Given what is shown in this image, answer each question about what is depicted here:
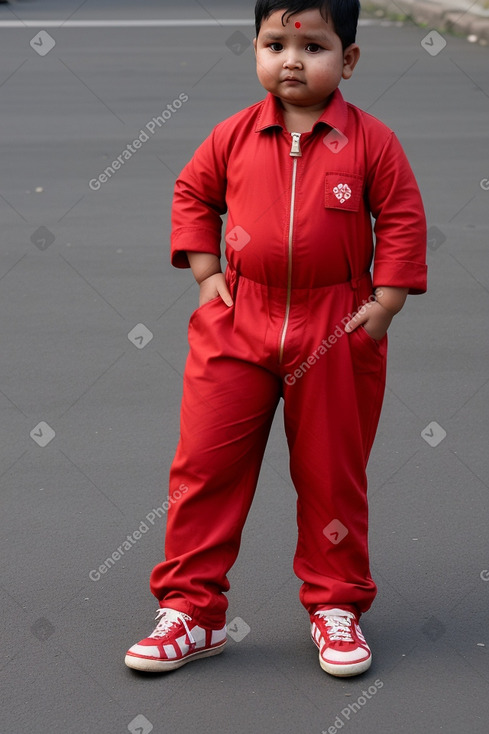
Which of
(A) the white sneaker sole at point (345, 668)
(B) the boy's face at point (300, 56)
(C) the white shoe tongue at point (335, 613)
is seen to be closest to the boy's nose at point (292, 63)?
(B) the boy's face at point (300, 56)

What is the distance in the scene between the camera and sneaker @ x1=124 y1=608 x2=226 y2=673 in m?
3.13

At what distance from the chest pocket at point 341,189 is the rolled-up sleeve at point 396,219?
0.19ft

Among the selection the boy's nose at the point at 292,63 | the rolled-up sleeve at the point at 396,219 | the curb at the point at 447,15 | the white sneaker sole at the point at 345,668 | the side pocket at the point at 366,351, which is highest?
the boy's nose at the point at 292,63


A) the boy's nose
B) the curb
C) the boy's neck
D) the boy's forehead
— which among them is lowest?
the curb

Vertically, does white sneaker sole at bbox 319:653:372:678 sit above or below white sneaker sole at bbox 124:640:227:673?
below

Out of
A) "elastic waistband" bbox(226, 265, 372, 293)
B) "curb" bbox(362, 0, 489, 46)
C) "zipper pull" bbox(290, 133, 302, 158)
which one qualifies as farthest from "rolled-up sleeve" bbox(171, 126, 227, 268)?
"curb" bbox(362, 0, 489, 46)

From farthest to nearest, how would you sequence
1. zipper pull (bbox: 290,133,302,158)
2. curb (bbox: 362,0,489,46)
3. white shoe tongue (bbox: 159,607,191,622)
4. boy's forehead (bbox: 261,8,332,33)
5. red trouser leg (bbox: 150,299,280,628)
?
curb (bbox: 362,0,489,46), white shoe tongue (bbox: 159,607,191,622), red trouser leg (bbox: 150,299,280,628), zipper pull (bbox: 290,133,302,158), boy's forehead (bbox: 261,8,332,33)

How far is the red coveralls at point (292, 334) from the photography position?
2.92 m

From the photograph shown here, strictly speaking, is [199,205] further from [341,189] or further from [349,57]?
Result: [349,57]

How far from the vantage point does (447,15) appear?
1733 cm

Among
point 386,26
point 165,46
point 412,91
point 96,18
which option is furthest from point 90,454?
point 96,18

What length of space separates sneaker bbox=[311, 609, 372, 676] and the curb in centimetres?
1358

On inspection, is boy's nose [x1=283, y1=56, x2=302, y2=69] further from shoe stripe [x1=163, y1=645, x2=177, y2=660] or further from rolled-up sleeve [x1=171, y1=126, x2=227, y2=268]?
shoe stripe [x1=163, y1=645, x2=177, y2=660]

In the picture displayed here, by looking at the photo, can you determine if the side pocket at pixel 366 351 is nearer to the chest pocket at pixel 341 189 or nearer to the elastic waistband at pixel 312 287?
the elastic waistband at pixel 312 287
